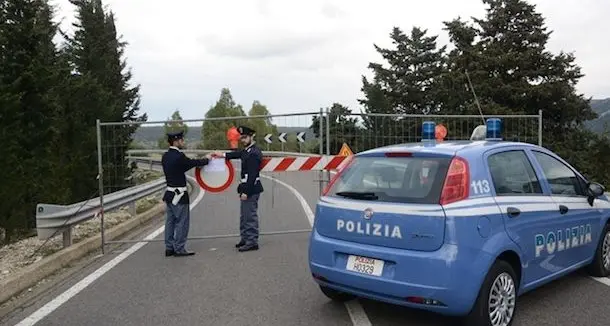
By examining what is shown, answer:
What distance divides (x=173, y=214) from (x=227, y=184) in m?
0.99

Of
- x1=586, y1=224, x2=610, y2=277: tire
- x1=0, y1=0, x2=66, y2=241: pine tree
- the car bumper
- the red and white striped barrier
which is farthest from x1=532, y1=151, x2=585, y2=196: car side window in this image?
x1=0, y1=0, x2=66, y2=241: pine tree

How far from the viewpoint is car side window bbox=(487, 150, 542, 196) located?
4.70 meters

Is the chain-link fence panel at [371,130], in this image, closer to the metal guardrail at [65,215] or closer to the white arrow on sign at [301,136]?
the white arrow on sign at [301,136]

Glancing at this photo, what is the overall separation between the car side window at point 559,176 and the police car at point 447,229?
0.02 m

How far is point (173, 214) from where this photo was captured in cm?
775

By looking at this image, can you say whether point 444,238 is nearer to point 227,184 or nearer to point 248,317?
point 248,317

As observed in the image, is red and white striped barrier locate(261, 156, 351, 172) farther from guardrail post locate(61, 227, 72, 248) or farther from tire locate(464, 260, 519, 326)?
tire locate(464, 260, 519, 326)

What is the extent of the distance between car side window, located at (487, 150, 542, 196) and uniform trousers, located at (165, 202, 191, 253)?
4516 millimetres

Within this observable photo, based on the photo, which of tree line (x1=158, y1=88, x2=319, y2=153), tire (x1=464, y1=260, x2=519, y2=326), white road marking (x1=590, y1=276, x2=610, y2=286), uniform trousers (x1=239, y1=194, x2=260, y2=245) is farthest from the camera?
tree line (x1=158, y1=88, x2=319, y2=153)

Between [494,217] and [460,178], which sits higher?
[460,178]

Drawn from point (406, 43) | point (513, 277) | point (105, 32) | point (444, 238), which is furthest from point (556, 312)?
point (406, 43)

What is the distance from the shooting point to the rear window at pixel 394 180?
4.43 metres

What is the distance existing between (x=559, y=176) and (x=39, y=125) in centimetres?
1357

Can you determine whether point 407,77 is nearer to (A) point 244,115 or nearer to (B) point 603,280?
(A) point 244,115
